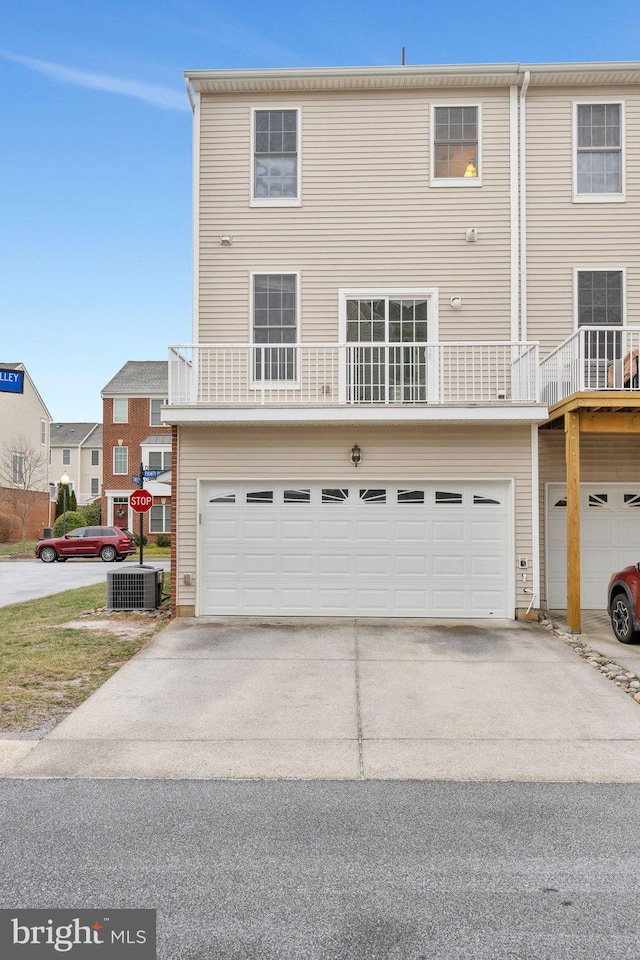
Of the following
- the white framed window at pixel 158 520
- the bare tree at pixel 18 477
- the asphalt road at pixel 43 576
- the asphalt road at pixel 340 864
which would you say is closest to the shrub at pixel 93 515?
the bare tree at pixel 18 477

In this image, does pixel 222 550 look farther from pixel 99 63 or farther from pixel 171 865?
pixel 99 63

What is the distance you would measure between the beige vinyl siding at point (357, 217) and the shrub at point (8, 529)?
27.3 meters

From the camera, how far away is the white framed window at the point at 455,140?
11.1 metres

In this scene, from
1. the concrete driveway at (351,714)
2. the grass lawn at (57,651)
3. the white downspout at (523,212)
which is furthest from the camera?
the white downspout at (523,212)

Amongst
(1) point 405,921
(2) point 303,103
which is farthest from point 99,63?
(1) point 405,921

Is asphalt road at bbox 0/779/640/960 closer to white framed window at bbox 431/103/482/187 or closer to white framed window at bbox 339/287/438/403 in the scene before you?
white framed window at bbox 339/287/438/403

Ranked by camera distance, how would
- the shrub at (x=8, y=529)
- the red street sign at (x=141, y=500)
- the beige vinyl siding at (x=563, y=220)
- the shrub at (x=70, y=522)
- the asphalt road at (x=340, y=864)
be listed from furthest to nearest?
the shrub at (x=8, y=529)
the shrub at (x=70, y=522)
the red street sign at (x=141, y=500)
the beige vinyl siding at (x=563, y=220)
the asphalt road at (x=340, y=864)

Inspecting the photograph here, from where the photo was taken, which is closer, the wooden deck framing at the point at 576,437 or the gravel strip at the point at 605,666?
the gravel strip at the point at 605,666

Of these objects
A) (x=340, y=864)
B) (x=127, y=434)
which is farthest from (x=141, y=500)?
(x=127, y=434)

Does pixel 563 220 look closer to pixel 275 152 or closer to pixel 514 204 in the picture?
pixel 514 204

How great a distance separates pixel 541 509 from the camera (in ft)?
36.2

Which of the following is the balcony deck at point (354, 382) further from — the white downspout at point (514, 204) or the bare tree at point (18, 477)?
the bare tree at point (18, 477)

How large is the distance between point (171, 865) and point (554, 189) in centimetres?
1170

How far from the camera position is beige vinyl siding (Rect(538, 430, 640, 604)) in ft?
36.3
